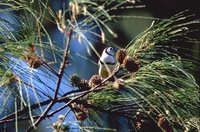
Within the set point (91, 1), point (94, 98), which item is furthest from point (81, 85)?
point (91, 1)

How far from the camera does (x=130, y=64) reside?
0.80m

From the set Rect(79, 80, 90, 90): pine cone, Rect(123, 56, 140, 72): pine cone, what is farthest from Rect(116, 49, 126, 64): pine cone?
Rect(79, 80, 90, 90): pine cone

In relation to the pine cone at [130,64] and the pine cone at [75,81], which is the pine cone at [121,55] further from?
the pine cone at [75,81]

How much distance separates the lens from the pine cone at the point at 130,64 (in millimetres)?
794

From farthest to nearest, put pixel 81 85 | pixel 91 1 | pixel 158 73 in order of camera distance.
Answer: pixel 81 85, pixel 158 73, pixel 91 1

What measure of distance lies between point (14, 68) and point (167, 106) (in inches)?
8.9

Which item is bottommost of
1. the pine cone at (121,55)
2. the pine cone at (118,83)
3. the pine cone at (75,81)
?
the pine cone at (118,83)

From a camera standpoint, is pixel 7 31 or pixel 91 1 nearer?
pixel 91 1

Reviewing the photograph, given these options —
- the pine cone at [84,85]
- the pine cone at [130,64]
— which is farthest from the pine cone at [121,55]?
the pine cone at [84,85]

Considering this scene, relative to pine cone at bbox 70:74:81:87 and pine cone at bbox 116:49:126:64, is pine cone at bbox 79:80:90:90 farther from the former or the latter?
pine cone at bbox 116:49:126:64

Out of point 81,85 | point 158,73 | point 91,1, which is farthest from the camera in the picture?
point 81,85

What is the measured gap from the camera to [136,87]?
0.80 meters

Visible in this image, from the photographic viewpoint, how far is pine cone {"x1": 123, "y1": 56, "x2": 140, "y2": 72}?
79cm

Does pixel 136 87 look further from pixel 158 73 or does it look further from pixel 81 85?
pixel 81 85
